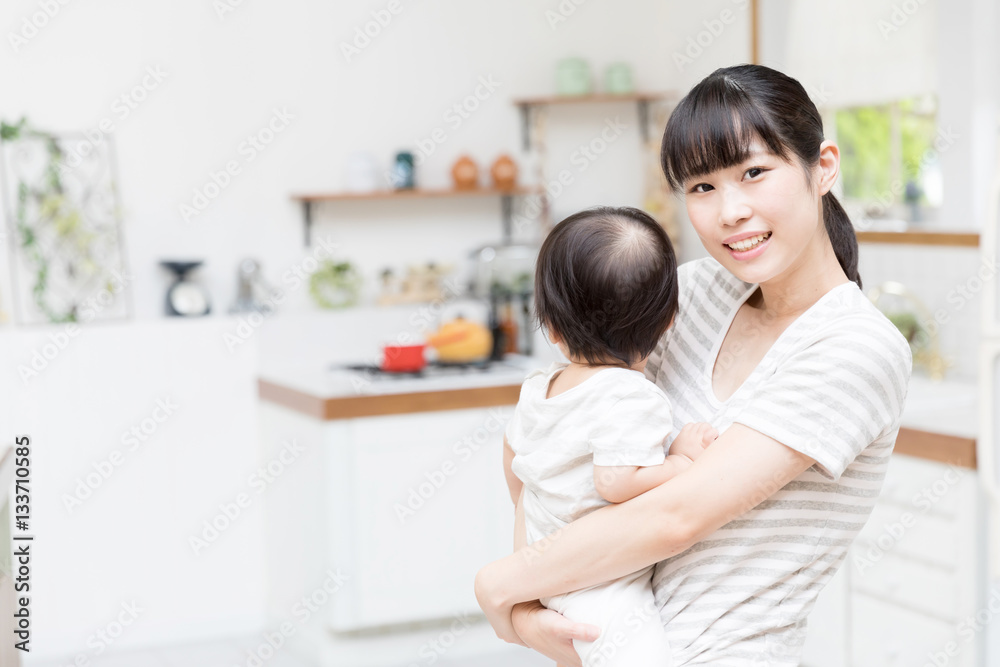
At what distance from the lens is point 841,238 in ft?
4.07

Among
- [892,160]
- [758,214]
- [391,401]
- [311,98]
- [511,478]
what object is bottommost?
[391,401]

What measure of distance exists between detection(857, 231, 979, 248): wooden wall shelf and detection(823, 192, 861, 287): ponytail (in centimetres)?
206

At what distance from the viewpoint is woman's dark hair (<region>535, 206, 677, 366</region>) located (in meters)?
1.22

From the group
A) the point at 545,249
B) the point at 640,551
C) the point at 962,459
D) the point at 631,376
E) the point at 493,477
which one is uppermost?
the point at 545,249

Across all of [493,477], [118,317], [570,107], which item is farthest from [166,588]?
[570,107]

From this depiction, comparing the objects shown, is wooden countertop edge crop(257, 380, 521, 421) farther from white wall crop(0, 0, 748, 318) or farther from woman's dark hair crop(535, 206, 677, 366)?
woman's dark hair crop(535, 206, 677, 366)

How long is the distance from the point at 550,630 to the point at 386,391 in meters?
2.22

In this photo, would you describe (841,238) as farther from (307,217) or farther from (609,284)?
(307,217)

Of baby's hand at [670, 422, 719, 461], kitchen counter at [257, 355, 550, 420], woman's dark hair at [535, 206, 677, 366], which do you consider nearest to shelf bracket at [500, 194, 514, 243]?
kitchen counter at [257, 355, 550, 420]

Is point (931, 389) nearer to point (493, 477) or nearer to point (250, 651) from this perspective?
point (493, 477)

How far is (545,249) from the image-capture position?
126 centimetres

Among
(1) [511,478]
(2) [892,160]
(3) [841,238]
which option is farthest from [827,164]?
(2) [892,160]

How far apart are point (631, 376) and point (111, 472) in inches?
112

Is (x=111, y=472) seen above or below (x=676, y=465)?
below
